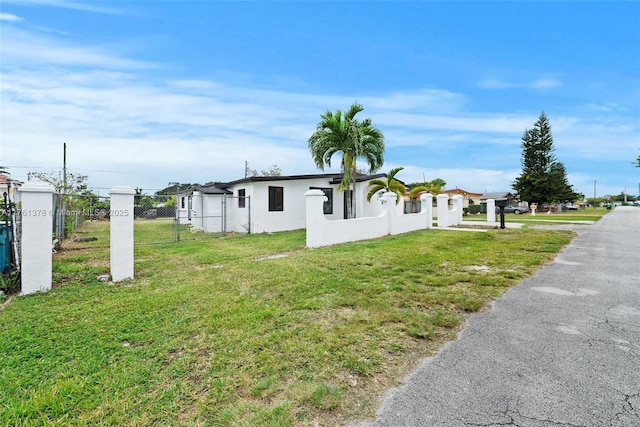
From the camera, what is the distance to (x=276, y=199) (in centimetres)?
1505

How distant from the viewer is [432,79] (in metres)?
15.9

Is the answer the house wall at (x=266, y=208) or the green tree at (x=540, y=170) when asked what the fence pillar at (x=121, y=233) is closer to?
the house wall at (x=266, y=208)

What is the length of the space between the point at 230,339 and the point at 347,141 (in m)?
11.3

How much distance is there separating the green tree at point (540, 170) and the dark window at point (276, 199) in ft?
130

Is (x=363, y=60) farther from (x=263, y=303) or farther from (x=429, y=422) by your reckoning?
(x=429, y=422)

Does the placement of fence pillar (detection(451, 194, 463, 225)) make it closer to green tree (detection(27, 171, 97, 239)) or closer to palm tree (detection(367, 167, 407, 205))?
palm tree (detection(367, 167, 407, 205))

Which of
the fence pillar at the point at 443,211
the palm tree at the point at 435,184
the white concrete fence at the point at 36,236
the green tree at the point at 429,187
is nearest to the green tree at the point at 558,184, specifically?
the green tree at the point at 429,187

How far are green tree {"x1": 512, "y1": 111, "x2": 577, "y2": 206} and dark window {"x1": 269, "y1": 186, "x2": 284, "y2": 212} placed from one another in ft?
130

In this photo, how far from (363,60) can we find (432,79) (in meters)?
4.19

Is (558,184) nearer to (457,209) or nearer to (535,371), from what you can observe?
(457,209)

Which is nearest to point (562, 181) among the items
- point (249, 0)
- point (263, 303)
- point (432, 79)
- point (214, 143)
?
point (432, 79)

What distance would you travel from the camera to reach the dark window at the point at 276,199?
14881 mm

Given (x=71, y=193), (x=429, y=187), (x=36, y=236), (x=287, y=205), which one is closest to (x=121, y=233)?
(x=36, y=236)

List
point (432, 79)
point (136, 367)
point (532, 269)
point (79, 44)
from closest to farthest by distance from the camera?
point (136, 367), point (532, 269), point (79, 44), point (432, 79)
